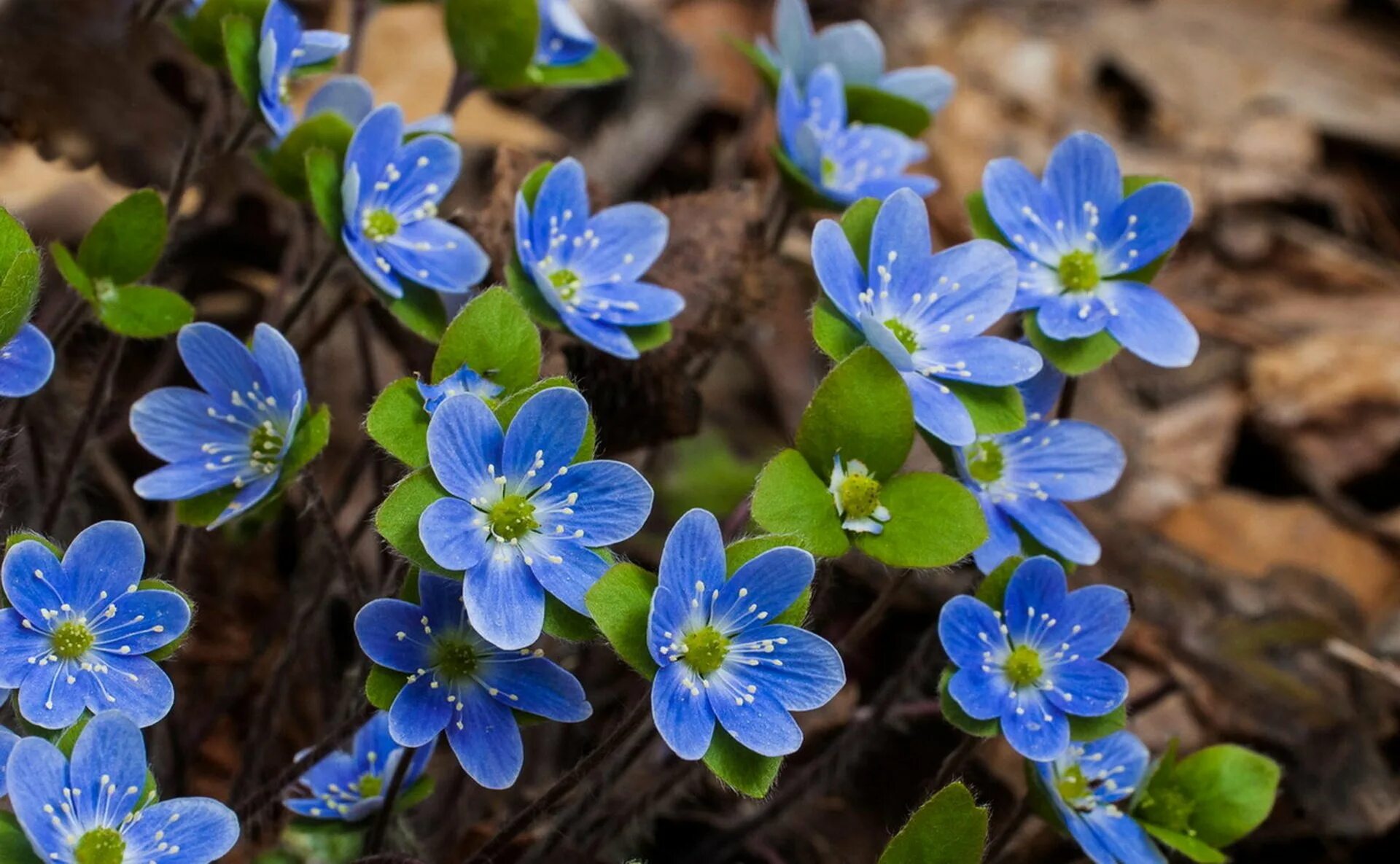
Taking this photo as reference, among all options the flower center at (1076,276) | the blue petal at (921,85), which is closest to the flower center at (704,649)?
the flower center at (1076,276)

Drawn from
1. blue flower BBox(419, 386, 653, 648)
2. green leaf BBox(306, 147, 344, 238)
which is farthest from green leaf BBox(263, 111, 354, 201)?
blue flower BBox(419, 386, 653, 648)

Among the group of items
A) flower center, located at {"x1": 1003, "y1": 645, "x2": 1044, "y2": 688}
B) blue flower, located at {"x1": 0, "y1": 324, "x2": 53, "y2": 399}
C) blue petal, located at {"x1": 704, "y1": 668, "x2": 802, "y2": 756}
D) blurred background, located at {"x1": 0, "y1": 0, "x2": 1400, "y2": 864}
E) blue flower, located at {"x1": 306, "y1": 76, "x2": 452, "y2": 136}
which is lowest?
blurred background, located at {"x1": 0, "y1": 0, "x2": 1400, "y2": 864}

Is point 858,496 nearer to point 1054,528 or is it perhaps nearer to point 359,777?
point 1054,528

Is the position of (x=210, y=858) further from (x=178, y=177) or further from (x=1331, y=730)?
(x=1331, y=730)

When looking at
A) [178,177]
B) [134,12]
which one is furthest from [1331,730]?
[134,12]

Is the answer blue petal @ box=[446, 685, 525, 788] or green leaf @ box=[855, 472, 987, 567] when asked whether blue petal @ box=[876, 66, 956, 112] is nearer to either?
green leaf @ box=[855, 472, 987, 567]

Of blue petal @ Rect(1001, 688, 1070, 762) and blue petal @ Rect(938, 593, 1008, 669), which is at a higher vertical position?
blue petal @ Rect(938, 593, 1008, 669)
